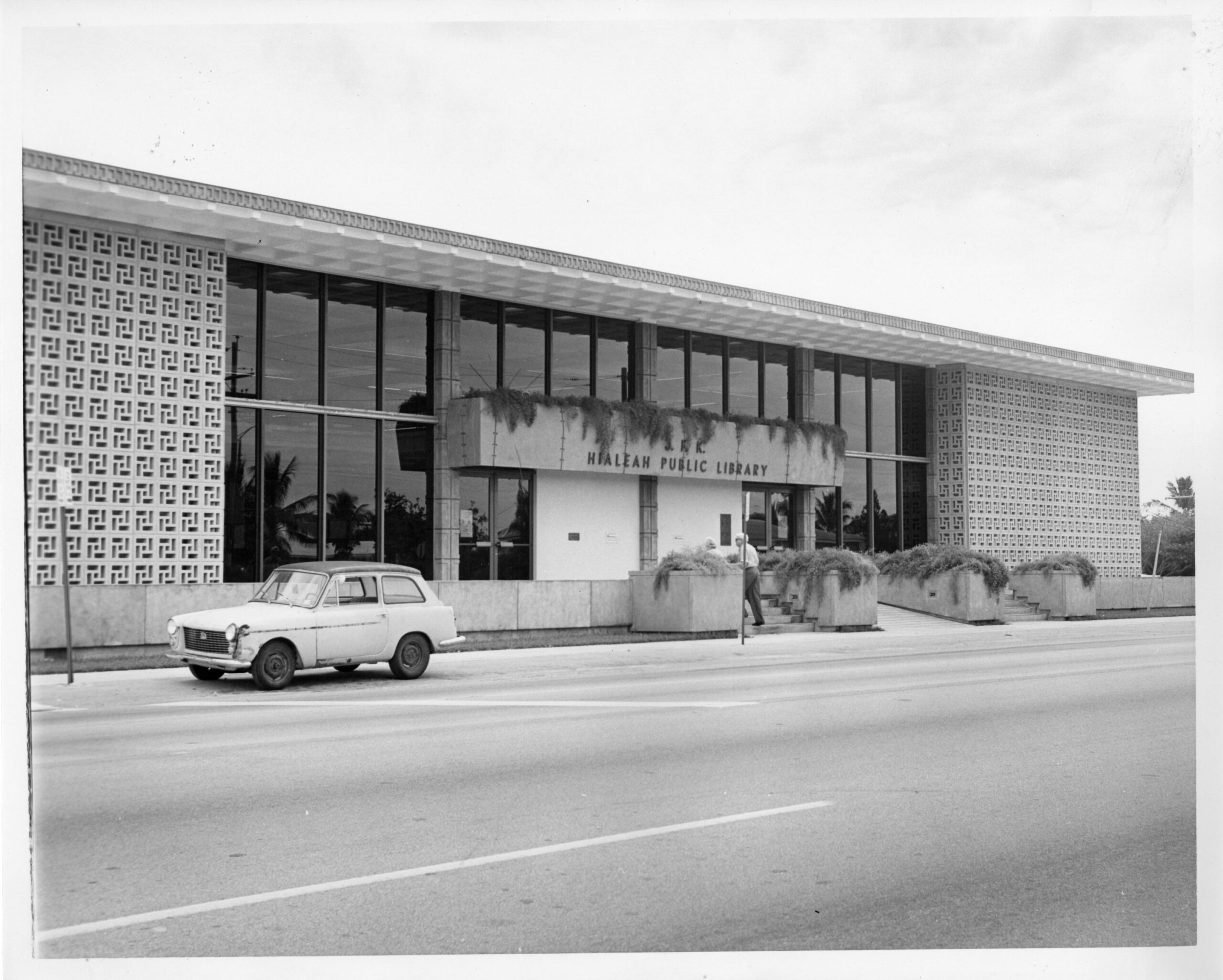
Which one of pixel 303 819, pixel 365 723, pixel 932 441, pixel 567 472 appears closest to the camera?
pixel 303 819

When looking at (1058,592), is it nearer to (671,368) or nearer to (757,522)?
(757,522)

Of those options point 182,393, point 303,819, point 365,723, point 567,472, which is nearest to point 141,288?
point 182,393

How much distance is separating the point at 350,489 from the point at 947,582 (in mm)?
13976

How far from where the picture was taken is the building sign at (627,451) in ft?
72.9

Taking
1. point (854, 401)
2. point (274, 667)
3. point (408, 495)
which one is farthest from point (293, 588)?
point (854, 401)

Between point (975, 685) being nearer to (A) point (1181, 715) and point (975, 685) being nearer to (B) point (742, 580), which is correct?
(A) point (1181, 715)

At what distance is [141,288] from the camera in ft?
53.7

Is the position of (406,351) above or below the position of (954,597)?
above

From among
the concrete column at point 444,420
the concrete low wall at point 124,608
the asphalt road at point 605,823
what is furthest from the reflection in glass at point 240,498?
the asphalt road at point 605,823

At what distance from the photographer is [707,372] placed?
1077 inches

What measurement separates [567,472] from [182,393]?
9.05 metres

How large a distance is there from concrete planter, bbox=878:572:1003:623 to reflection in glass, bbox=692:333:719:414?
6351mm

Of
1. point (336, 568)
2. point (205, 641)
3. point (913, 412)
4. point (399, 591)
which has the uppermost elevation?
point (913, 412)

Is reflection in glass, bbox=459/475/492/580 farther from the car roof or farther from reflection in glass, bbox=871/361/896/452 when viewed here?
reflection in glass, bbox=871/361/896/452
